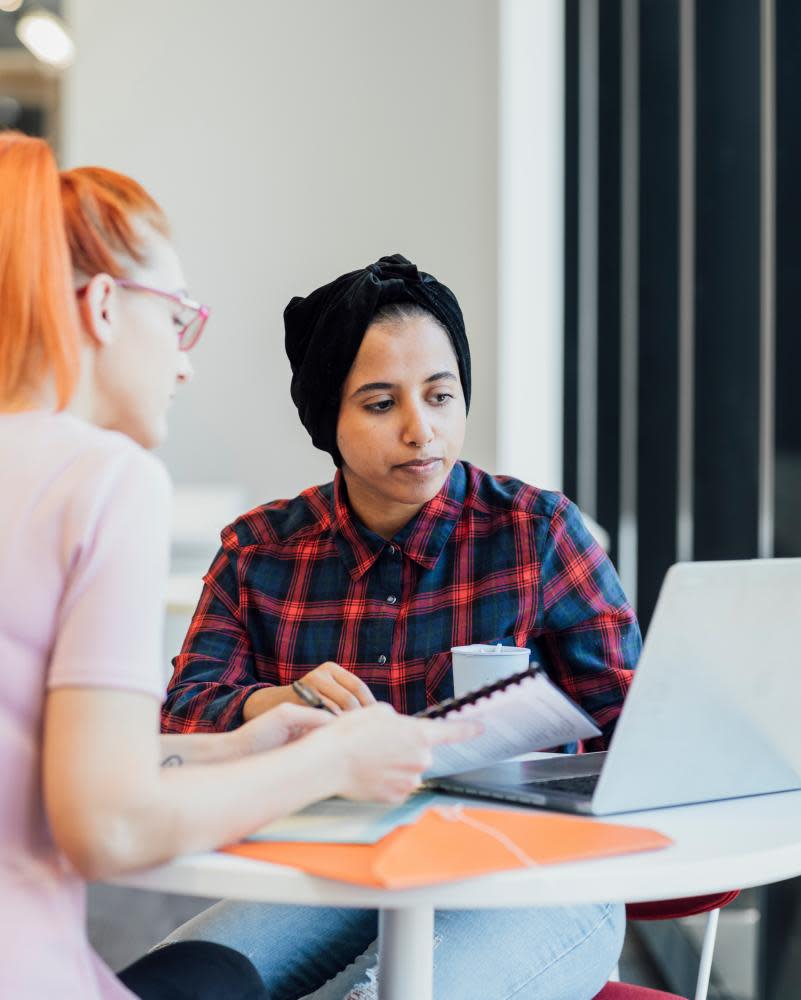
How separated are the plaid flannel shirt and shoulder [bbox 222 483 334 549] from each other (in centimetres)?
1

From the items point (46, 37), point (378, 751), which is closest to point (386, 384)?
point (378, 751)

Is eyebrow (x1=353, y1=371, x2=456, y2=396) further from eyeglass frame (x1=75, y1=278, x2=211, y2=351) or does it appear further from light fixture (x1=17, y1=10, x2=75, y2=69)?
light fixture (x1=17, y1=10, x2=75, y2=69)

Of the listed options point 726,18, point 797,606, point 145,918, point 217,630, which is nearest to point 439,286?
point 217,630

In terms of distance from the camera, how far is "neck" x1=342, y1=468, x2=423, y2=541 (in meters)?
1.64

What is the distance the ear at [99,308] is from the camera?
41.1 inches

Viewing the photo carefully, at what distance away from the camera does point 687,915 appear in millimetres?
1395

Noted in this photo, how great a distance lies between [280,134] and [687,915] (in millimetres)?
3857

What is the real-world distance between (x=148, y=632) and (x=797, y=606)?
0.54 m

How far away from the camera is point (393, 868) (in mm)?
930

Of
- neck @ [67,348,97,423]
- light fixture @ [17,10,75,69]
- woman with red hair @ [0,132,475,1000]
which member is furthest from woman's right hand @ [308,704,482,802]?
light fixture @ [17,10,75,69]

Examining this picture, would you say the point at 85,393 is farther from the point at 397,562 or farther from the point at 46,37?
the point at 46,37

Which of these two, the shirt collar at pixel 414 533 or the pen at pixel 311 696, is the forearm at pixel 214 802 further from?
the shirt collar at pixel 414 533

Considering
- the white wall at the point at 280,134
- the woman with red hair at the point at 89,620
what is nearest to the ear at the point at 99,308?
the woman with red hair at the point at 89,620

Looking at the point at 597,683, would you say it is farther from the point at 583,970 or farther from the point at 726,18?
the point at 726,18
